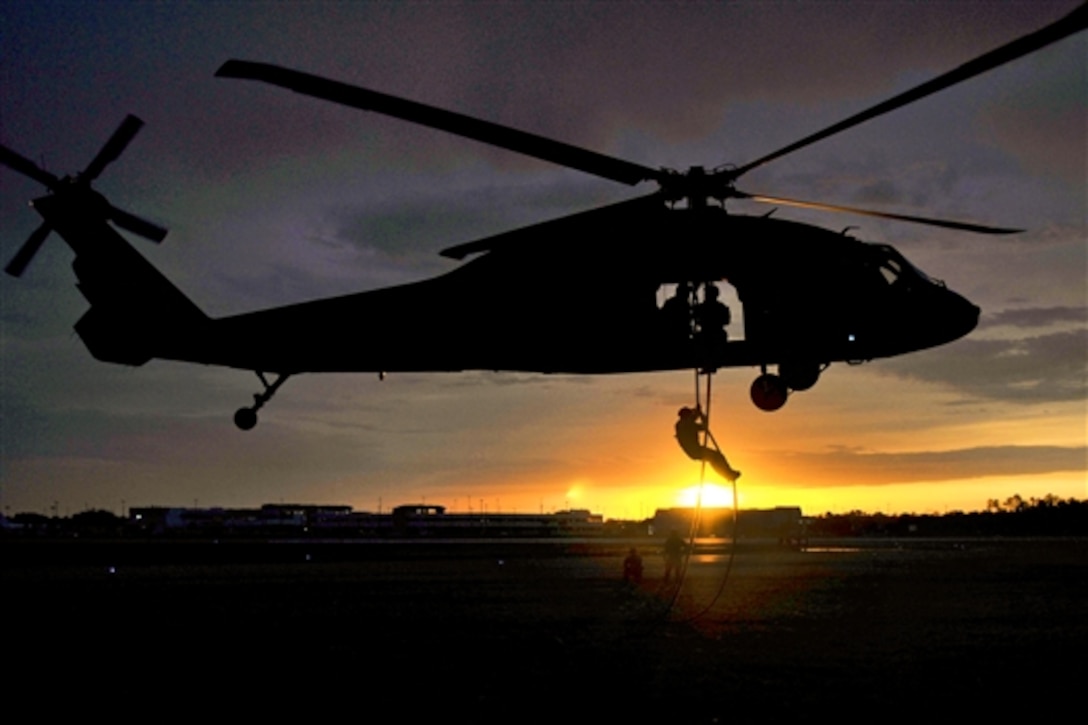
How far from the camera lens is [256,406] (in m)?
25.3

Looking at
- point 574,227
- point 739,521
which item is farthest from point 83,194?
point 739,521

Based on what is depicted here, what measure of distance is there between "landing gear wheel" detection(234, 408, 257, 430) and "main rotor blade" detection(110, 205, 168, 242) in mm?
5760

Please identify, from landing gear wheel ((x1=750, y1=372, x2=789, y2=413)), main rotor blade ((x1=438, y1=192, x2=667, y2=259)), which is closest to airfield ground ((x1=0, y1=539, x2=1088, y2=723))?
→ landing gear wheel ((x1=750, y1=372, x2=789, y2=413))

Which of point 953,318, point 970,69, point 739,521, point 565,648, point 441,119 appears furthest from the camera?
point 739,521

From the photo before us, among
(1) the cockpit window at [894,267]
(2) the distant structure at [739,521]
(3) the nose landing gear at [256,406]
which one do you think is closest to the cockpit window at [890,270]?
(1) the cockpit window at [894,267]

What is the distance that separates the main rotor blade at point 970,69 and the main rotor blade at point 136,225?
17.7 metres

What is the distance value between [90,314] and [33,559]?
115 ft

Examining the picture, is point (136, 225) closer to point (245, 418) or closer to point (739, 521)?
point (245, 418)

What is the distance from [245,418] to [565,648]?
1230 centimetres

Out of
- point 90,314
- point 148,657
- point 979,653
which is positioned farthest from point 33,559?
point 979,653

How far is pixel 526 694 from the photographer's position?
12.8m

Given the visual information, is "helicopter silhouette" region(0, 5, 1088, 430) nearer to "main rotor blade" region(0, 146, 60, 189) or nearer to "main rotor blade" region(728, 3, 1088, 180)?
"main rotor blade" region(728, 3, 1088, 180)

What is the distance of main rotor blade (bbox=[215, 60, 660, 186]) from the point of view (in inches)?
519

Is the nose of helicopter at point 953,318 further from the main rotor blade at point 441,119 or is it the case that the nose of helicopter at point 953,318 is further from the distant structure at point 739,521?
the distant structure at point 739,521
